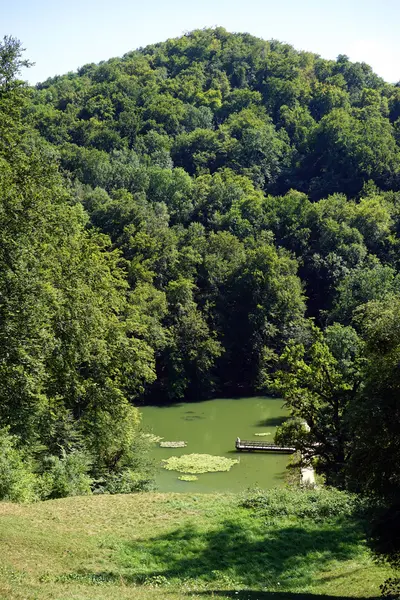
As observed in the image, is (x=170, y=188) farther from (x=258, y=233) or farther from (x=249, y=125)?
(x=249, y=125)

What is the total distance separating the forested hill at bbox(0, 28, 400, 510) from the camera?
16703 mm

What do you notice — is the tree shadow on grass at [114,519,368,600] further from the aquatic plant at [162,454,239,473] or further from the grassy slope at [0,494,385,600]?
the aquatic plant at [162,454,239,473]

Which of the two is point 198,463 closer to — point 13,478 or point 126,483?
point 126,483

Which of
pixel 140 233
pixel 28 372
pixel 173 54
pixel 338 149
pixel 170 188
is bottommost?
pixel 28 372

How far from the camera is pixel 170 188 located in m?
78.6

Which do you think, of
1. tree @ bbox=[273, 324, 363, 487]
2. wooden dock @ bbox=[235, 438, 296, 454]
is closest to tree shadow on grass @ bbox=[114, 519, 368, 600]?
tree @ bbox=[273, 324, 363, 487]

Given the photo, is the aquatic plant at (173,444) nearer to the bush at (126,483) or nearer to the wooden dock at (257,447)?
the wooden dock at (257,447)

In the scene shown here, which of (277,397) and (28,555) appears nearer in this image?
(28,555)

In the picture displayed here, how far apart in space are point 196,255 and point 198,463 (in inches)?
1199

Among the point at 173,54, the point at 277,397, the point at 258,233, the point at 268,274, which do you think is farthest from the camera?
the point at 173,54

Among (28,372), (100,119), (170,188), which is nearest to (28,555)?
(28,372)

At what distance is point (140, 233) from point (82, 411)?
1426 inches

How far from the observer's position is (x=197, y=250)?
63438mm

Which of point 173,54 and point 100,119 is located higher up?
point 173,54
